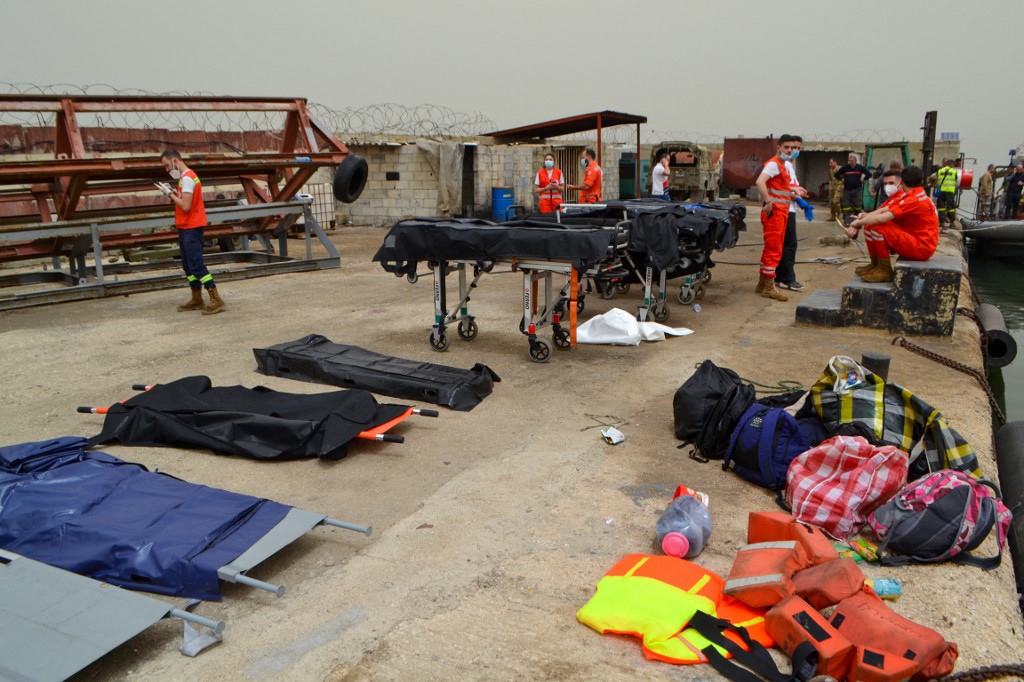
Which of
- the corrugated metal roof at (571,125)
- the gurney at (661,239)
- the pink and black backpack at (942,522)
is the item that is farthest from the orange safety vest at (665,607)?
the corrugated metal roof at (571,125)

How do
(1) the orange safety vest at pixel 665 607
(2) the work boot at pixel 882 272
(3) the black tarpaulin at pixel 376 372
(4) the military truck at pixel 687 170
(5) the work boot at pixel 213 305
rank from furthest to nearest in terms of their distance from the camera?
1. (4) the military truck at pixel 687 170
2. (5) the work boot at pixel 213 305
3. (2) the work boot at pixel 882 272
4. (3) the black tarpaulin at pixel 376 372
5. (1) the orange safety vest at pixel 665 607

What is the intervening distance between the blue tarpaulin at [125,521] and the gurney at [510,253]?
3.20 meters

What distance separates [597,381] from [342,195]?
21.1 feet

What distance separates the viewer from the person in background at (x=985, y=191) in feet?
67.3

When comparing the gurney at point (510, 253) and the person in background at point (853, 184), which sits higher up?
the person in background at point (853, 184)

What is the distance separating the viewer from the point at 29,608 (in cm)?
278

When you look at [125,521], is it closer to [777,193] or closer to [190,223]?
[190,223]

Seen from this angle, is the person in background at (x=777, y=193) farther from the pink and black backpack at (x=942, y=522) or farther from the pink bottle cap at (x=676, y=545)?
the pink bottle cap at (x=676, y=545)

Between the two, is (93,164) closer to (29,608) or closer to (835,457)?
(29,608)

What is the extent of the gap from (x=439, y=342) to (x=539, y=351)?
987 mm

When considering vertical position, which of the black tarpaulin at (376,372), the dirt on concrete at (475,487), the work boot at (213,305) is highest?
the work boot at (213,305)

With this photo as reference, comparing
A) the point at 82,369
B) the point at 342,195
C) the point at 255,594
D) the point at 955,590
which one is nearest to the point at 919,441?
the point at 955,590

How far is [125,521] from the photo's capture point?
3.44 meters

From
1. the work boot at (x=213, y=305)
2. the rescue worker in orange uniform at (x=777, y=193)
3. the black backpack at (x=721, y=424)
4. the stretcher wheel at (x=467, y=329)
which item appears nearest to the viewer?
the black backpack at (x=721, y=424)
